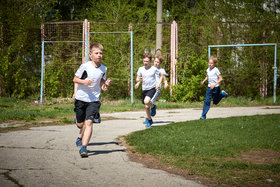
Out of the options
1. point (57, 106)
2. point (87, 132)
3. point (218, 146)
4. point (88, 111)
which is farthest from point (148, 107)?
point (57, 106)

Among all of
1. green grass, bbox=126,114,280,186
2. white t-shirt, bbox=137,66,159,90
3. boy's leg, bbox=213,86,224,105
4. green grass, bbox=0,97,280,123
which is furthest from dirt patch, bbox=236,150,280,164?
green grass, bbox=0,97,280,123

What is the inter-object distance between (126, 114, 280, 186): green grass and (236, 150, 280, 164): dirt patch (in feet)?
0.37

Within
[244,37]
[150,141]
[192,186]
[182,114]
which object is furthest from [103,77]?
[244,37]

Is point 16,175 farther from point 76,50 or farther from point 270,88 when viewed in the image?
point 270,88

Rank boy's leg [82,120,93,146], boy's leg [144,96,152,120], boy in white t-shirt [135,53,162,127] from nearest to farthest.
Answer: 1. boy's leg [82,120,93,146]
2. boy's leg [144,96,152,120]
3. boy in white t-shirt [135,53,162,127]

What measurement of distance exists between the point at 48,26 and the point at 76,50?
59.6 inches

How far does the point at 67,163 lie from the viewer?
5.17m

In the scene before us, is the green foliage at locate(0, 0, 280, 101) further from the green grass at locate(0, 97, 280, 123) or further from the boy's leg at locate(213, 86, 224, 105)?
the boy's leg at locate(213, 86, 224, 105)

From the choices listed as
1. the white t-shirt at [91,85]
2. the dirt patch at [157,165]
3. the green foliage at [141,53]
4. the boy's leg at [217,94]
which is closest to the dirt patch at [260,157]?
the dirt patch at [157,165]

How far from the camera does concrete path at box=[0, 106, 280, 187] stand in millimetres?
4262

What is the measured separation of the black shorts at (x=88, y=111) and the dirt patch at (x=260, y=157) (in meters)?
2.28

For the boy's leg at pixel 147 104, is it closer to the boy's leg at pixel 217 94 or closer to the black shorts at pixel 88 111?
the boy's leg at pixel 217 94

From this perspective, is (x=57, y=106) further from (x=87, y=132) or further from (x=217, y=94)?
(x=87, y=132)

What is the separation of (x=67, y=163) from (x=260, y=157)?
282cm
